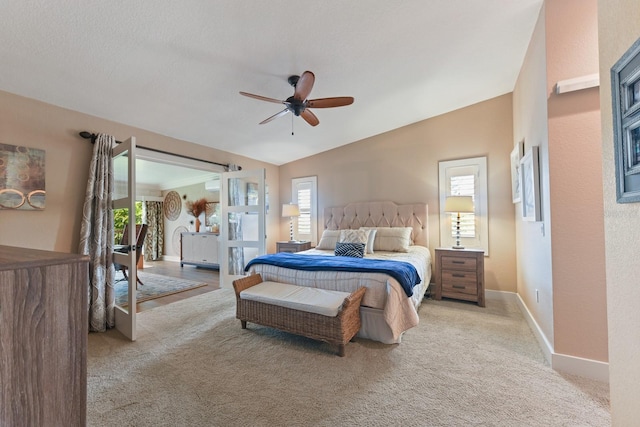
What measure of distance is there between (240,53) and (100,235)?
97.5 inches

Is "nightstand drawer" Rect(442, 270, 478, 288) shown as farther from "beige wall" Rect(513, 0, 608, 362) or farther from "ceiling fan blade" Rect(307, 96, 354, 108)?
"ceiling fan blade" Rect(307, 96, 354, 108)

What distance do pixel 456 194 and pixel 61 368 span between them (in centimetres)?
452

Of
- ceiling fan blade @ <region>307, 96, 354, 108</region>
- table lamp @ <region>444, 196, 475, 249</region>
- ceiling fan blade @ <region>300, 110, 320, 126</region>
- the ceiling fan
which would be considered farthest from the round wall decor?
table lamp @ <region>444, 196, 475, 249</region>

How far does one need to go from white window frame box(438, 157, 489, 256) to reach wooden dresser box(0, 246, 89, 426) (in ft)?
14.3

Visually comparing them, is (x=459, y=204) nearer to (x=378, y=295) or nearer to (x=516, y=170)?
(x=516, y=170)

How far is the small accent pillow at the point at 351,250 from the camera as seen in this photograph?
3.56 m

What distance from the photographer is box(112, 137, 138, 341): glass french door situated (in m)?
2.68

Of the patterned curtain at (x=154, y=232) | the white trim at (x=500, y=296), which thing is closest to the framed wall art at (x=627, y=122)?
the white trim at (x=500, y=296)

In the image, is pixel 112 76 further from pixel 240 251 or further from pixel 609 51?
pixel 609 51

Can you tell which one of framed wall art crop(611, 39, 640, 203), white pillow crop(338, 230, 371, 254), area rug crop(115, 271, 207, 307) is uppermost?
framed wall art crop(611, 39, 640, 203)

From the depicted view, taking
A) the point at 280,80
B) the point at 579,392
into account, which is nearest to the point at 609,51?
the point at 579,392

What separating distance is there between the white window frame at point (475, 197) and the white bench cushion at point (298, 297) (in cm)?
247

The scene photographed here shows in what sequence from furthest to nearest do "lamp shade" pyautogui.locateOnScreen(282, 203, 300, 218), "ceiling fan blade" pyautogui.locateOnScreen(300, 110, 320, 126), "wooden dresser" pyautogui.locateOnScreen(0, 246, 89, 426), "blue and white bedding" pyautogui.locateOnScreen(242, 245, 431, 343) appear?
"lamp shade" pyautogui.locateOnScreen(282, 203, 300, 218)
"ceiling fan blade" pyautogui.locateOnScreen(300, 110, 320, 126)
"blue and white bedding" pyautogui.locateOnScreen(242, 245, 431, 343)
"wooden dresser" pyautogui.locateOnScreen(0, 246, 89, 426)

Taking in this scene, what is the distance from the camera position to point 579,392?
70.6 inches
